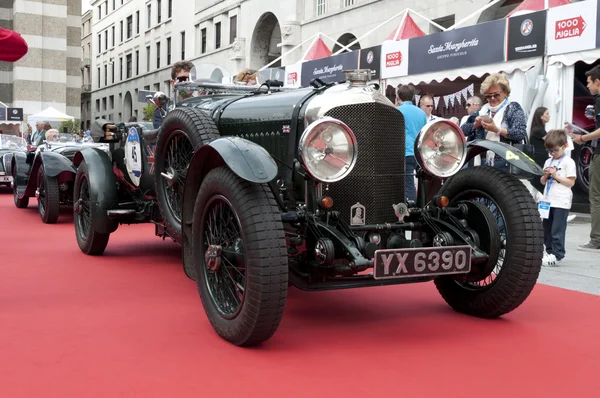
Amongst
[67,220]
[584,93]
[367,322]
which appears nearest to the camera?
[367,322]

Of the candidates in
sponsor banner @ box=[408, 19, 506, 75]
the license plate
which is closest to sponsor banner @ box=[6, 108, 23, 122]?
sponsor banner @ box=[408, 19, 506, 75]

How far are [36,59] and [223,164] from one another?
3747cm

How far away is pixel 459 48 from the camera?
33.2ft

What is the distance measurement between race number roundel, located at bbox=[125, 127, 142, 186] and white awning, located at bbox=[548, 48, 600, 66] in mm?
5955

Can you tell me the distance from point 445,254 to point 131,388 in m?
1.63

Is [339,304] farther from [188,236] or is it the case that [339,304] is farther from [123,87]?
[123,87]

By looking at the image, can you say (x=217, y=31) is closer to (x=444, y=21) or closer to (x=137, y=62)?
(x=137, y=62)

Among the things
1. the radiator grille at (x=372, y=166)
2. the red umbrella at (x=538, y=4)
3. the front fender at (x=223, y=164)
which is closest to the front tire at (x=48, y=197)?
the front fender at (x=223, y=164)

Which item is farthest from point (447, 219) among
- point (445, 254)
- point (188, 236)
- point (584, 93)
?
point (584, 93)

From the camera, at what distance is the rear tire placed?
5684mm

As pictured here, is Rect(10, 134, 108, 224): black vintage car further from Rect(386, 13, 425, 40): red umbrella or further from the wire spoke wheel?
Rect(386, 13, 425, 40): red umbrella

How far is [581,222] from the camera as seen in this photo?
899 centimetres

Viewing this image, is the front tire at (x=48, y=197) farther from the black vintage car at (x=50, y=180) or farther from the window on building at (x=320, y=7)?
the window on building at (x=320, y=7)

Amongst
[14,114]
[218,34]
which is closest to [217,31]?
[218,34]
